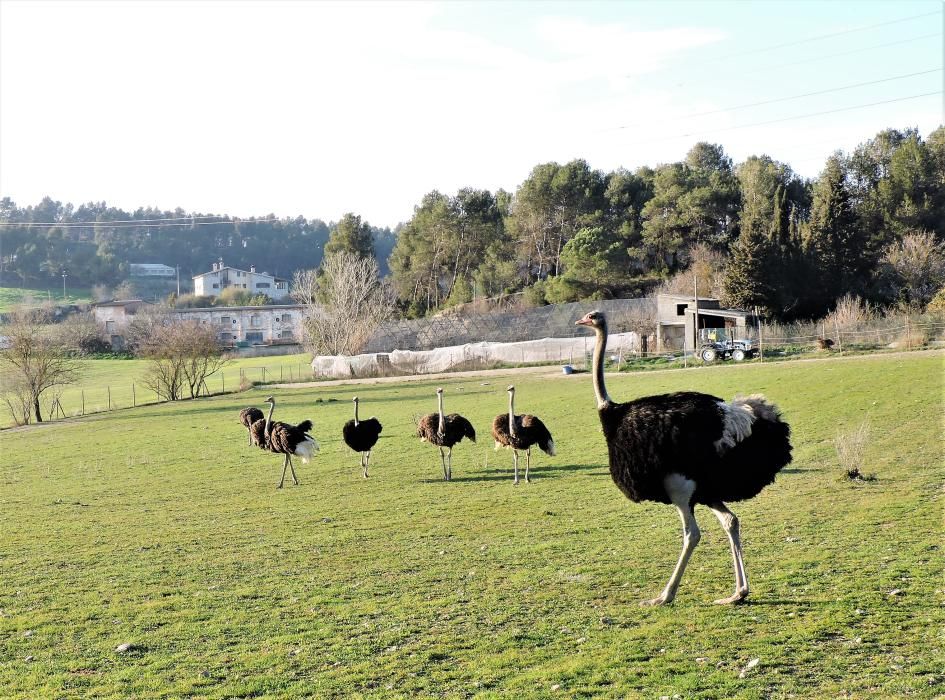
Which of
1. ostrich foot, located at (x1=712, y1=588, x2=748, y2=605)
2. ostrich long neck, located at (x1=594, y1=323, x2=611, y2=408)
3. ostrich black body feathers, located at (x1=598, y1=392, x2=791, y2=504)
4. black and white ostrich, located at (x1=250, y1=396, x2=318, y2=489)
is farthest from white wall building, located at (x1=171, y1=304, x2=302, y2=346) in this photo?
ostrich foot, located at (x1=712, y1=588, x2=748, y2=605)

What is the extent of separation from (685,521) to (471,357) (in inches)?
1841

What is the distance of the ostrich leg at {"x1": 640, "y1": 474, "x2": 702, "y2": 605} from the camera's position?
833 cm

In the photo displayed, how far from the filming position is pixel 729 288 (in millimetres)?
56375

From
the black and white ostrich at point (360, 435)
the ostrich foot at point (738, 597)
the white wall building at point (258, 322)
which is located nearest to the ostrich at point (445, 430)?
the black and white ostrich at point (360, 435)

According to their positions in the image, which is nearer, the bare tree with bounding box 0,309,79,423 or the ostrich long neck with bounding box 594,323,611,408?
the ostrich long neck with bounding box 594,323,611,408

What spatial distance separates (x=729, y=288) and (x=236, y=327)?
74.0 meters

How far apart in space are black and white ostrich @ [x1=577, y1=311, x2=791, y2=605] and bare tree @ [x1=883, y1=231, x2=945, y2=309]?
2155 inches

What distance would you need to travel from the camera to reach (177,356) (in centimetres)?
5128

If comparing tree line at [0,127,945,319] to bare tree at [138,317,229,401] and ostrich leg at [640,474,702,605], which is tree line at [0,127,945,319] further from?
ostrich leg at [640,474,702,605]

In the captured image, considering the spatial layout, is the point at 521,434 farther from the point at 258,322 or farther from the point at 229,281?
the point at 229,281

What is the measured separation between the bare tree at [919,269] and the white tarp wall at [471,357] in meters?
19.5

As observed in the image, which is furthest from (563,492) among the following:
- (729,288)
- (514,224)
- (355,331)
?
(514,224)

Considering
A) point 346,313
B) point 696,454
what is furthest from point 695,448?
point 346,313

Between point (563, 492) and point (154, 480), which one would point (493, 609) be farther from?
point (154, 480)
